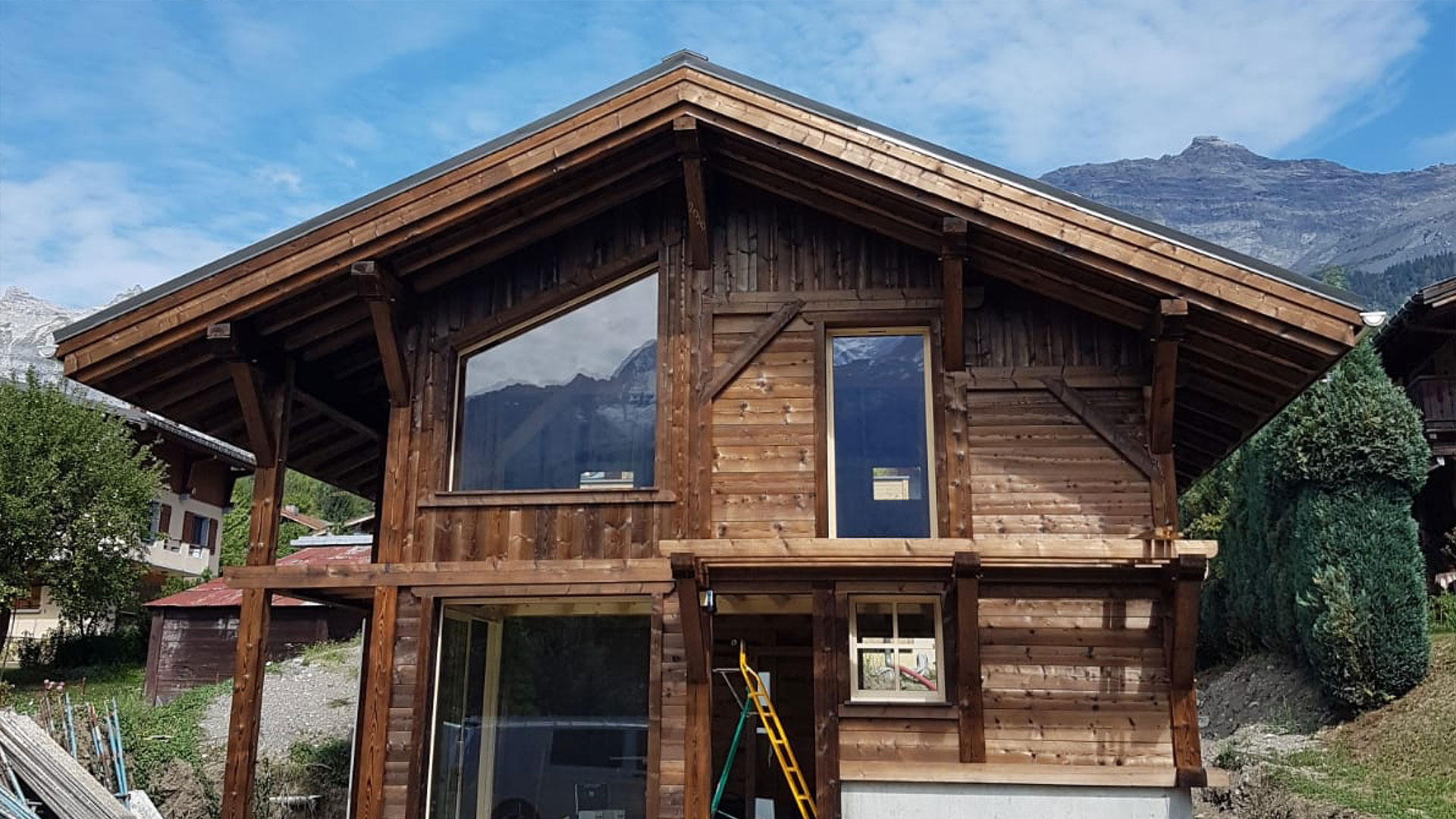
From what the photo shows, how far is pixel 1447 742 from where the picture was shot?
12.8m

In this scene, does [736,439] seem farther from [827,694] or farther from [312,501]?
[312,501]

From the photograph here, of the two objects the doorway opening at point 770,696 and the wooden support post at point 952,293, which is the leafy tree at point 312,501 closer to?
the doorway opening at point 770,696

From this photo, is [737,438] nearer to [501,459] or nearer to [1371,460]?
[501,459]

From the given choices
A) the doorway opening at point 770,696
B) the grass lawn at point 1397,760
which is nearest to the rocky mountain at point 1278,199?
the grass lawn at point 1397,760

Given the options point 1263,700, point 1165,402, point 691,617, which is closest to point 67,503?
point 691,617

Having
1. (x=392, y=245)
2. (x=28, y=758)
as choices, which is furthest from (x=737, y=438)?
(x=28, y=758)

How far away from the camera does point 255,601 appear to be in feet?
29.0

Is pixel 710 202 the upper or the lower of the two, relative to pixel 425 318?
upper

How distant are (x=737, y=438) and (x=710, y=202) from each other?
1977 millimetres

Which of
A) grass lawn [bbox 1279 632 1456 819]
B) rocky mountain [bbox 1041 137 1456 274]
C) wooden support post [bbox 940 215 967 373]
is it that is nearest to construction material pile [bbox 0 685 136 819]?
wooden support post [bbox 940 215 967 373]

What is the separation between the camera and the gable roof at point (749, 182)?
25.4ft

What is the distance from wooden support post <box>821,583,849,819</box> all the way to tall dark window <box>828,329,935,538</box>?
58cm

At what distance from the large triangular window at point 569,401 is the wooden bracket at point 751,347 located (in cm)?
50

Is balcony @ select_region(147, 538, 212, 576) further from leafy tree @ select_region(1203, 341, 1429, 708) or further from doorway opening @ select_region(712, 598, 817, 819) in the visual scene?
leafy tree @ select_region(1203, 341, 1429, 708)
